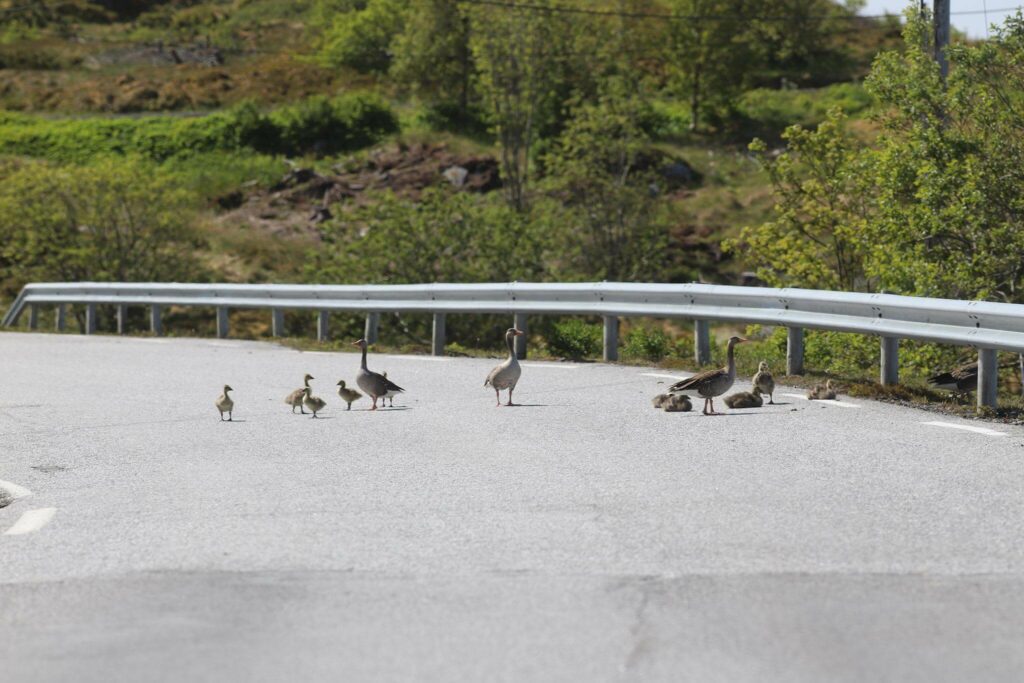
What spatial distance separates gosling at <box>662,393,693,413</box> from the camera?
12406 mm

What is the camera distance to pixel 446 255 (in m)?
32.2

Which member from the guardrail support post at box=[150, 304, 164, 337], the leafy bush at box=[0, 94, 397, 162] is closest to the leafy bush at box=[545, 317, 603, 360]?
the guardrail support post at box=[150, 304, 164, 337]

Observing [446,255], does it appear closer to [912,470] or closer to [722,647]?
[912,470]

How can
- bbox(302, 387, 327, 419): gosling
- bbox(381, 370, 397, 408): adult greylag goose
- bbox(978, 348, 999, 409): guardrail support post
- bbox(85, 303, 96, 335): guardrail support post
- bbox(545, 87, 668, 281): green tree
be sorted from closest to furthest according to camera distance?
bbox(978, 348, 999, 409): guardrail support post
bbox(302, 387, 327, 419): gosling
bbox(381, 370, 397, 408): adult greylag goose
bbox(85, 303, 96, 335): guardrail support post
bbox(545, 87, 668, 281): green tree

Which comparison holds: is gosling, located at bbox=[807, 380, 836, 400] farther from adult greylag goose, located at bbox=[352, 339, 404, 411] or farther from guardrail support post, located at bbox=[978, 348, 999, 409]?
adult greylag goose, located at bbox=[352, 339, 404, 411]

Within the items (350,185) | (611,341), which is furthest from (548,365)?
(350,185)

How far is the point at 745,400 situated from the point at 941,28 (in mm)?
12083

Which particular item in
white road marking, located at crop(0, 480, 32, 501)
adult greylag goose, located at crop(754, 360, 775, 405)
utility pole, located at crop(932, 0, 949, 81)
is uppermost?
utility pole, located at crop(932, 0, 949, 81)

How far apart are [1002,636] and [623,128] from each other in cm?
4446

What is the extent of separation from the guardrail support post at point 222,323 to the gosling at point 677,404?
1240cm

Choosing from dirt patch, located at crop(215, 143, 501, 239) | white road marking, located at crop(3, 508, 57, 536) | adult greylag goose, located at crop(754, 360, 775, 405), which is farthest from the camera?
dirt patch, located at crop(215, 143, 501, 239)

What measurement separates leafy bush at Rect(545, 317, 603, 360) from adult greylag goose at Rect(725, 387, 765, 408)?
15.9ft

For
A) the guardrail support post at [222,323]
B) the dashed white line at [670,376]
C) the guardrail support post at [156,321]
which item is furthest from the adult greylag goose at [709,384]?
the guardrail support post at [156,321]

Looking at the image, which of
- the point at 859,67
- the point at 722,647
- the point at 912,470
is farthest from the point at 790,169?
the point at 859,67
